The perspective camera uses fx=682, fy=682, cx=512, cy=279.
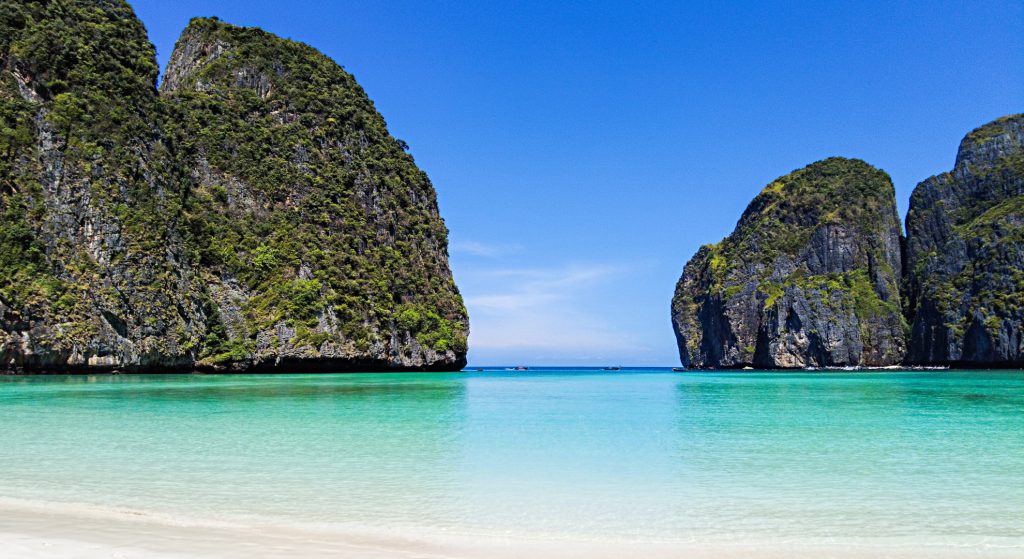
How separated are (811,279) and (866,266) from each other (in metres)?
9.53

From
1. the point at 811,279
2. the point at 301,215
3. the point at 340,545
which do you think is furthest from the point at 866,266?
the point at 340,545

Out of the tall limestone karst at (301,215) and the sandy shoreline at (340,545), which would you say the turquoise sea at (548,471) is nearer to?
the sandy shoreline at (340,545)

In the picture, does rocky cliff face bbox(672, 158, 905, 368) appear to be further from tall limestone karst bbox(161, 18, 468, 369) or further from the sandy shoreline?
the sandy shoreline

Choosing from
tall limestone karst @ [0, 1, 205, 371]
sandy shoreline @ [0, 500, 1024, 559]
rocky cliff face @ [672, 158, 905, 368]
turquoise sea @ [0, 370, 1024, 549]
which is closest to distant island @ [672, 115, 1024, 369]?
rocky cliff face @ [672, 158, 905, 368]

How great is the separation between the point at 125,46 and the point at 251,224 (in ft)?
55.2

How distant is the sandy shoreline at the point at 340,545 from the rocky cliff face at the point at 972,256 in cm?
8890

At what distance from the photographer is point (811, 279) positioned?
341 ft

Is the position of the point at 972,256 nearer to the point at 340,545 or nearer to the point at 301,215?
the point at 301,215

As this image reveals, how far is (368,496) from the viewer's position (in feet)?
26.9

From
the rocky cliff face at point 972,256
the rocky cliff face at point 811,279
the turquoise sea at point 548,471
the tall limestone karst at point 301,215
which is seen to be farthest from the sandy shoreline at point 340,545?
the rocky cliff face at point 811,279

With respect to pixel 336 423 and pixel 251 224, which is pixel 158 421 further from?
pixel 251 224

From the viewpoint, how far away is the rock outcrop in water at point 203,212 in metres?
43.9

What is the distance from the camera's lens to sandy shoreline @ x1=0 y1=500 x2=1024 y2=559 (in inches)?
215

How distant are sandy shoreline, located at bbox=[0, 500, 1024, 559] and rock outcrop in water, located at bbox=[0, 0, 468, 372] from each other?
4203 cm
